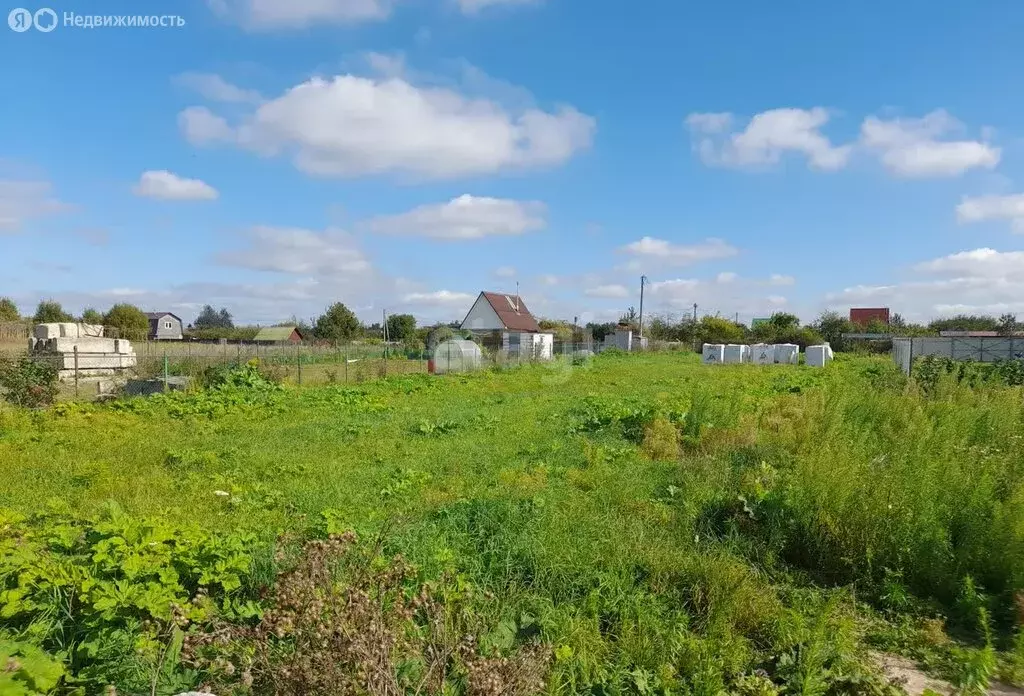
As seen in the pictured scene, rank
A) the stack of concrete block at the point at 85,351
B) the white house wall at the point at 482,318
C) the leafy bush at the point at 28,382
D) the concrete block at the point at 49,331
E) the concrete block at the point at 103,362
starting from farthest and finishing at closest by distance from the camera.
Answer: the white house wall at the point at 482,318, the concrete block at the point at 49,331, the concrete block at the point at 103,362, the stack of concrete block at the point at 85,351, the leafy bush at the point at 28,382

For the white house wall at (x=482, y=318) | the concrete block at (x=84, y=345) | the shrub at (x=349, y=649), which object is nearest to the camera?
the shrub at (x=349, y=649)

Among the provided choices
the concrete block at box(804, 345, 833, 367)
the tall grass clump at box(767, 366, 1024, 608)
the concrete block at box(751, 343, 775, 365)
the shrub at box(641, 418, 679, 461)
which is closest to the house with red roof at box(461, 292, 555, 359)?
the concrete block at box(751, 343, 775, 365)

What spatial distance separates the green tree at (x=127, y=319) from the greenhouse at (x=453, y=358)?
37039 millimetres

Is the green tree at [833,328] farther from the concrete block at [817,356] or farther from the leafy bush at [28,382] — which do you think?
the leafy bush at [28,382]

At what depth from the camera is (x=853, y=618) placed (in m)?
3.56

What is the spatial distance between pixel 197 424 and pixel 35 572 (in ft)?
25.2

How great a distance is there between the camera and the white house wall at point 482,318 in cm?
3747

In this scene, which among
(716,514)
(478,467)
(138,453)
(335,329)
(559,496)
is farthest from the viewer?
(335,329)

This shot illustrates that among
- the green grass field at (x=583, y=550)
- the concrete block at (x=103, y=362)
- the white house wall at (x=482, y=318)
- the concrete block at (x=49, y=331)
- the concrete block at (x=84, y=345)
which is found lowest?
the green grass field at (x=583, y=550)

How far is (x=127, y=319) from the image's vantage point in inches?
2020

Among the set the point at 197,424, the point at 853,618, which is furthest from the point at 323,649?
the point at 197,424

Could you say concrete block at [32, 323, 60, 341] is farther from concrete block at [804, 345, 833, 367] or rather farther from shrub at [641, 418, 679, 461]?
concrete block at [804, 345, 833, 367]

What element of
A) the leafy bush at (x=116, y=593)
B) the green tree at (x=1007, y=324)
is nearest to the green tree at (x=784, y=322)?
the green tree at (x=1007, y=324)

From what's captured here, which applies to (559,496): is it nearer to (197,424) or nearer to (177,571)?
(177,571)
